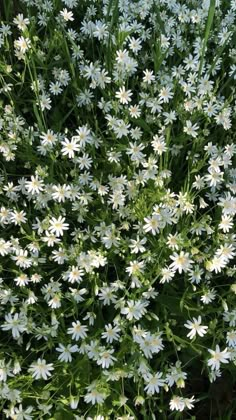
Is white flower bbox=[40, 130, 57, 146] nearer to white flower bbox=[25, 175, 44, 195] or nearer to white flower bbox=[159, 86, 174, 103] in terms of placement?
white flower bbox=[25, 175, 44, 195]

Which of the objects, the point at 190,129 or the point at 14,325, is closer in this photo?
the point at 14,325

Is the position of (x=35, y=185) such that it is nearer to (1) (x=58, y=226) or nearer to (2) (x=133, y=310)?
(1) (x=58, y=226)

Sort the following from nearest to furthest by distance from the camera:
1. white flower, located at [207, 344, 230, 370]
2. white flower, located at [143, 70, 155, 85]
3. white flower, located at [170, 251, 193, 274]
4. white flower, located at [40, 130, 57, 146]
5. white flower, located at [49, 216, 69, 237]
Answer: white flower, located at [207, 344, 230, 370], white flower, located at [170, 251, 193, 274], white flower, located at [49, 216, 69, 237], white flower, located at [40, 130, 57, 146], white flower, located at [143, 70, 155, 85]

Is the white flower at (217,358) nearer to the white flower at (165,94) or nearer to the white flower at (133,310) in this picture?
the white flower at (133,310)

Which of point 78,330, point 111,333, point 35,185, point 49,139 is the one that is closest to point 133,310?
point 111,333

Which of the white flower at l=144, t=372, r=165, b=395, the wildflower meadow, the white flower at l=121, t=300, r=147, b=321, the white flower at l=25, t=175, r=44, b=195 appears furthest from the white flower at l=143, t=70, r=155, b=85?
the white flower at l=144, t=372, r=165, b=395

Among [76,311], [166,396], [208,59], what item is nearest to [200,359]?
[166,396]

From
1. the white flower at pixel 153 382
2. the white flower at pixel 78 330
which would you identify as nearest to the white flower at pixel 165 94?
the white flower at pixel 78 330

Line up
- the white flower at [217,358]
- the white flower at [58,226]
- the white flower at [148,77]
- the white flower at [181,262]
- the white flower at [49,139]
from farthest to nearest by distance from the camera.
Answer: the white flower at [148,77] < the white flower at [49,139] < the white flower at [58,226] < the white flower at [181,262] < the white flower at [217,358]
